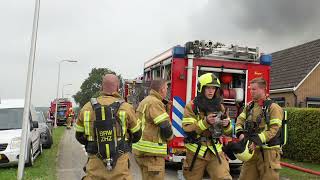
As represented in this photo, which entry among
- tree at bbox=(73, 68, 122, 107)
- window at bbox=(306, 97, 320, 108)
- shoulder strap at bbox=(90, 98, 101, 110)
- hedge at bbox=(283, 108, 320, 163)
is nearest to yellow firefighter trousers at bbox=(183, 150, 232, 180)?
shoulder strap at bbox=(90, 98, 101, 110)

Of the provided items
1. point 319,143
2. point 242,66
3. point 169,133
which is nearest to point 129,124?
point 169,133

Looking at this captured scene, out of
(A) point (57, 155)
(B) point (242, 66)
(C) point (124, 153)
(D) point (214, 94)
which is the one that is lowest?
(A) point (57, 155)

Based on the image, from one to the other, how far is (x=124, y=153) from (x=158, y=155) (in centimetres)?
101

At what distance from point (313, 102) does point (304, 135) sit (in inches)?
582

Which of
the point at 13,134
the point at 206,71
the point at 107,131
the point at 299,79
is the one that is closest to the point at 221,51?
the point at 206,71

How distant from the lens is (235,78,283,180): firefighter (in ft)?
20.2

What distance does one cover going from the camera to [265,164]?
6297 millimetres

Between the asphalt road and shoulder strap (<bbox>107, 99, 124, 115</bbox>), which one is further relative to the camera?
the asphalt road

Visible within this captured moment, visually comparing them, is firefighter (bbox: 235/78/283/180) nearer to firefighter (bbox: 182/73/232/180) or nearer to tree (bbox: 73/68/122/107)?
firefighter (bbox: 182/73/232/180)

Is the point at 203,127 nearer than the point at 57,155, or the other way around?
the point at 203,127

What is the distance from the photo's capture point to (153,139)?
6.46 metres

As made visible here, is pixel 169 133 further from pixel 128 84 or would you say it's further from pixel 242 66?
pixel 128 84

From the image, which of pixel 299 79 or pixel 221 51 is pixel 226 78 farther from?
pixel 299 79

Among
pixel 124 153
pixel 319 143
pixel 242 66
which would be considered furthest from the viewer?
pixel 319 143
